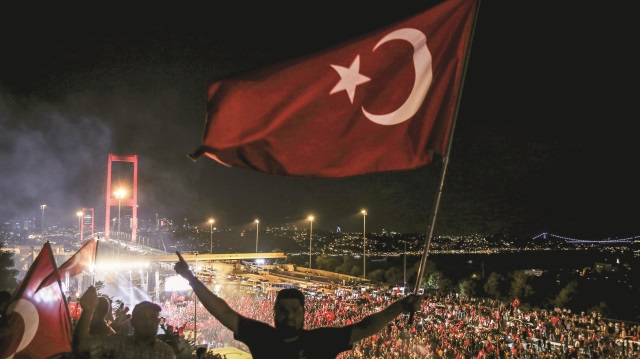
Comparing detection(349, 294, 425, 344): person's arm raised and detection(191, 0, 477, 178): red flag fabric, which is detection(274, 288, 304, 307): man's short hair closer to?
detection(349, 294, 425, 344): person's arm raised

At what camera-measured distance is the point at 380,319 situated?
3.12 metres

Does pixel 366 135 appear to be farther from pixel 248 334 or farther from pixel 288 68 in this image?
pixel 248 334

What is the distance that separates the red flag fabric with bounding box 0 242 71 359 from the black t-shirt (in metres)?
2.55

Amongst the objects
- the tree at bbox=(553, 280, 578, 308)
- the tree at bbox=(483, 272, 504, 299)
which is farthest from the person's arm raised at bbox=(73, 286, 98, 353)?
the tree at bbox=(483, 272, 504, 299)

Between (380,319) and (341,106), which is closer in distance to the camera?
(380,319)

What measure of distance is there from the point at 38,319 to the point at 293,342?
3.14 m

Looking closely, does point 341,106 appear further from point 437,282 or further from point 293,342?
point 437,282

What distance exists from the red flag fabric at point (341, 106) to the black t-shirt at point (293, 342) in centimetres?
177

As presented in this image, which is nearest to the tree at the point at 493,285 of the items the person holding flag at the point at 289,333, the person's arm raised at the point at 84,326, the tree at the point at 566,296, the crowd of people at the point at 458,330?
the tree at the point at 566,296

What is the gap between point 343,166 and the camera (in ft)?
14.6

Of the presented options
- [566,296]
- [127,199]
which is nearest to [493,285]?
[566,296]

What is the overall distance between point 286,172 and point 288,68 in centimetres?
99

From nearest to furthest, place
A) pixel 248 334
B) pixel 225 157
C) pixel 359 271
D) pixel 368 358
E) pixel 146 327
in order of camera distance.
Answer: pixel 248 334
pixel 146 327
pixel 225 157
pixel 368 358
pixel 359 271

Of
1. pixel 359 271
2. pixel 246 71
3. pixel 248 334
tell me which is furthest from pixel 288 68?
pixel 359 271
